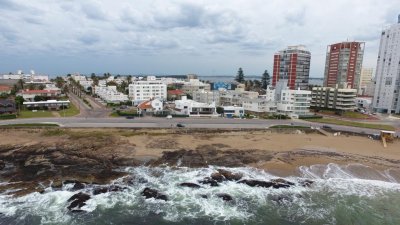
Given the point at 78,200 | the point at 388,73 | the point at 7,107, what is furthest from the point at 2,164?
the point at 388,73

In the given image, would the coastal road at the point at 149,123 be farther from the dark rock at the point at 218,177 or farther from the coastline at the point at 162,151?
the dark rock at the point at 218,177

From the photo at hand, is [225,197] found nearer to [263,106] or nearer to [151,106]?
[151,106]

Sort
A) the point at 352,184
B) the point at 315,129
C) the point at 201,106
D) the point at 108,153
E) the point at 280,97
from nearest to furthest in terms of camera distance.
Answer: the point at 352,184, the point at 108,153, the point at 315,129, the point at 201,106, the point at 280,97

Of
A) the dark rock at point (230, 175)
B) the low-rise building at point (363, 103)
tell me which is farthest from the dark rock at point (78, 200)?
the low-rise building at point (363, 103)

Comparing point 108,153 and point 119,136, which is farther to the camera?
point 119,136

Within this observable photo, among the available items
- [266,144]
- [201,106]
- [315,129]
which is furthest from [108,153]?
[315,129]

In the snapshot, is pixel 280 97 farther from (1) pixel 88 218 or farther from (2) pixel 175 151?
(1) pixel 88 218
